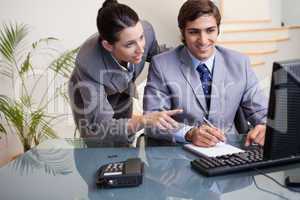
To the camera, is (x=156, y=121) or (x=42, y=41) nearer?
(x=156, y=121)

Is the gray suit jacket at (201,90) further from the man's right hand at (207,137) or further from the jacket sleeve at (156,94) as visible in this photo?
the man's right hand at (207,137)

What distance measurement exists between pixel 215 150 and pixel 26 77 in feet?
7.27

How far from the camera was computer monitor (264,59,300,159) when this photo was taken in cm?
90

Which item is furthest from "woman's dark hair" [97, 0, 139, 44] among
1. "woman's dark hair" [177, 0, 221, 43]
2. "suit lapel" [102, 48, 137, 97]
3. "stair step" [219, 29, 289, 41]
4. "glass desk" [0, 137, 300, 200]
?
"stair step" [219, 29, 289, 41]

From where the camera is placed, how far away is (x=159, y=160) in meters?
1.24

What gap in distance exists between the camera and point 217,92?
166 cm

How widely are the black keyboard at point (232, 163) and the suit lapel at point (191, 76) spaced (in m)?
0.49

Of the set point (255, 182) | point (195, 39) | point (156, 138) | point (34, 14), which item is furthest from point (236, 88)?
point (34, 14)

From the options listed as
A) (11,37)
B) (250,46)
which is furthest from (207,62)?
(250,46)

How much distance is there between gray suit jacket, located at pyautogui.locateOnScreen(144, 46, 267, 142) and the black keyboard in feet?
1.58

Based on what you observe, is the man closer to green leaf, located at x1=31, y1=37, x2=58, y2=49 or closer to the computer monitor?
the computer monitor

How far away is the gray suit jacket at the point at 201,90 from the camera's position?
5.45 feet

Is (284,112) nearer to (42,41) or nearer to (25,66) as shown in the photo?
(25,66)

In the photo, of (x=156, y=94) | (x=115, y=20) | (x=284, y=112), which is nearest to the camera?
(x=284, y=112)
